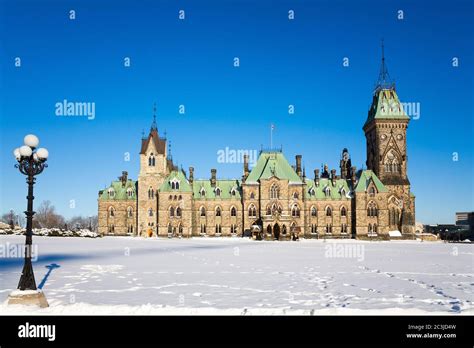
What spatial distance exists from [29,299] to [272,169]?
6067cm

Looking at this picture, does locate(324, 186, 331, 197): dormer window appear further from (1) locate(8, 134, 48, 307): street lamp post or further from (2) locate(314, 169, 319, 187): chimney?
(1) locate(8, 134, 48, 307): street lamp post

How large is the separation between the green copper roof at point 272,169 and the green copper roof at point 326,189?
412 centimetres

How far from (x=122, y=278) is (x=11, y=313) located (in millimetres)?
6567

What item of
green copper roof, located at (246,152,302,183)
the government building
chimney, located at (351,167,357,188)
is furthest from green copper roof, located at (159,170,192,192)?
chimney, located at (351,167,357,188)

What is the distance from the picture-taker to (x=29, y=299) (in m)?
12.6

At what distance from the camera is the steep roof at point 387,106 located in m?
79.6

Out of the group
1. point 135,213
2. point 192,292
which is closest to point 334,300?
point 192,292

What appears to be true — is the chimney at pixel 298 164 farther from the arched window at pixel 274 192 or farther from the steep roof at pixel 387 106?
the steep roof at pixel 387 106

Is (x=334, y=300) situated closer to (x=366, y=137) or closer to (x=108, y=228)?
(x=108, y=228)

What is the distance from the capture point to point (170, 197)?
73.6 m

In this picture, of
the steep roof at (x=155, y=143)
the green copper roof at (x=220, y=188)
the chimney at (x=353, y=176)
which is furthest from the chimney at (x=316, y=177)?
the steep roof at (x=155, y=143)

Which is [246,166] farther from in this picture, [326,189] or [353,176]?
[353,176]

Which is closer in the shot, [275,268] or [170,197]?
[275,268]
